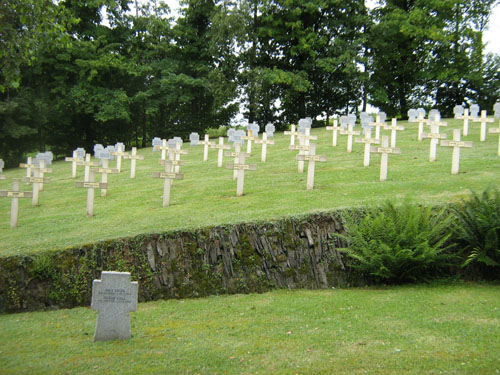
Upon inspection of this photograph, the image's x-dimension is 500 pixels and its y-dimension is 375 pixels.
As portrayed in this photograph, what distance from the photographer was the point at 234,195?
1251 centimetres

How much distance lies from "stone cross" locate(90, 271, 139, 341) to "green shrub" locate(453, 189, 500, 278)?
17.7ft

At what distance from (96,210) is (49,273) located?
4.26 m

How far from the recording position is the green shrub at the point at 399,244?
25.3 ft

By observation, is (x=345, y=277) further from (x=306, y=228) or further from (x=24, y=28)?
(x=24, y=28)

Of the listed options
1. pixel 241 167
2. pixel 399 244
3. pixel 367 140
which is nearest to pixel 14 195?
pixel 241 167

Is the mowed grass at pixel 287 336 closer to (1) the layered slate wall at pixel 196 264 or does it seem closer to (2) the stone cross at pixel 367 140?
(1) the layered slate wall at pixel 196 264

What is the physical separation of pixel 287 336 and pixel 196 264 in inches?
119

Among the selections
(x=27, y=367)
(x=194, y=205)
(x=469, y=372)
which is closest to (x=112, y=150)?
(x=194, y=205)

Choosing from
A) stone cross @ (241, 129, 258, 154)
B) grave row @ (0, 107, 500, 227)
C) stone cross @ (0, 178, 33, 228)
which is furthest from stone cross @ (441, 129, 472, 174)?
stone cross @ (0, 178, 33, 228)

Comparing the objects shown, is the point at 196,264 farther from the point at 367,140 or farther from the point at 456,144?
the point at 367,140

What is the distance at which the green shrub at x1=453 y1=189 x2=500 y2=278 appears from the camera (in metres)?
7.67

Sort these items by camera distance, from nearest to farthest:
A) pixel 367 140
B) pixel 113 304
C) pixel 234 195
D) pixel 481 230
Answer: pixel 113 304 → pixel 481 230 → pixel 234 195 → pixel 367 140

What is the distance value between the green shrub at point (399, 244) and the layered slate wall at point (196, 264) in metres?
0.49

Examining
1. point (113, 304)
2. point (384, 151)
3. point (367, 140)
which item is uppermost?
point (367, 140)
